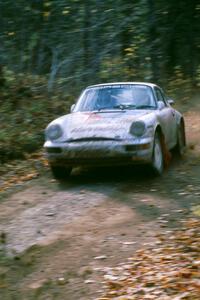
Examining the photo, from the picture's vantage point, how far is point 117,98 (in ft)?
36.7

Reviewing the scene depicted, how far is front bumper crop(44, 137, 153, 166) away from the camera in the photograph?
9.64 metres

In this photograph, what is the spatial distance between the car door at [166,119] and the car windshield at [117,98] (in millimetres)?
249

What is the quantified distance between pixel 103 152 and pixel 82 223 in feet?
6.92

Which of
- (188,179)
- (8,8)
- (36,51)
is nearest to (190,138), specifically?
(188,179)

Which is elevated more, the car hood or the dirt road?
the car hood

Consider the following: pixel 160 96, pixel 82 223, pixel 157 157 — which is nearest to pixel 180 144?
pixel 160 96

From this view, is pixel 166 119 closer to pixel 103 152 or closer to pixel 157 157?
pixel 157 157

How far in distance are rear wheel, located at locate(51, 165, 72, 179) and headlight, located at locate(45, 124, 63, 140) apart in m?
0.53

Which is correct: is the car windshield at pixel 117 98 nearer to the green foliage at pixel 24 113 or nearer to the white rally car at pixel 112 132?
the white rally car at pixel 112 132

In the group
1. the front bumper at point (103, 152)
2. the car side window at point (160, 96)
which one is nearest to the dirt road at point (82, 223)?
the front bumper at point (103, 152)

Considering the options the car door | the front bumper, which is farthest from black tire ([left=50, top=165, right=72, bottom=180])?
the car door

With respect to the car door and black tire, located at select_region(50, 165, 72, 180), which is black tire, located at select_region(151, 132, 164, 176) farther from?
black tire, located at select_region(50, 165, 72, 180)

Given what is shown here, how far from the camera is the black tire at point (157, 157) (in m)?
10.1

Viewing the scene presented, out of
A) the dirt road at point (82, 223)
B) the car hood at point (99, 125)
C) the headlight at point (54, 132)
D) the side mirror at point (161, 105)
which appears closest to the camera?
the dirt road at point (82, 223)
